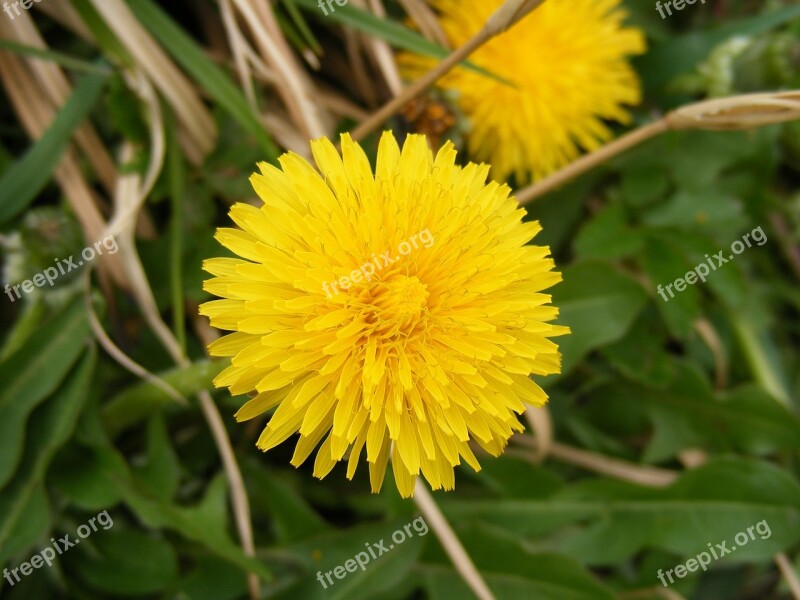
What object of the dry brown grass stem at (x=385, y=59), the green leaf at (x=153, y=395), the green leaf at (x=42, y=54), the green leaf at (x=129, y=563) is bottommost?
the green leaf at (x=129, y=563)

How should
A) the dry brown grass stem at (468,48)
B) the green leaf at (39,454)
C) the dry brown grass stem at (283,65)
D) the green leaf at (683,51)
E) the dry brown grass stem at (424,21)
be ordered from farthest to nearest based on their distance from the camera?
1. the green leaf at (683,51)
2. the dry brown grass stem at (424,21)
3. the dry brown grass stem at (283,65)
4. the green leaf at (39,454)
5. the dry brown grass stem at (468,48)

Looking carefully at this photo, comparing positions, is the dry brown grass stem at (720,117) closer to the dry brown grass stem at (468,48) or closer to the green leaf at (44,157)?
the dry brown grass stem at (468,48)

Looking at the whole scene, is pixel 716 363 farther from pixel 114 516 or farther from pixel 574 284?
pixel 114 516

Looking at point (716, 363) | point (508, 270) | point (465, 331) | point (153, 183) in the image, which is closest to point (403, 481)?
point (465, 331)

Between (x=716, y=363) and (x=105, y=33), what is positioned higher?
(x=105, y=33)

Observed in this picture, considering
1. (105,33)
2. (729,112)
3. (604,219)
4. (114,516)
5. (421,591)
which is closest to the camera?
(729,112)

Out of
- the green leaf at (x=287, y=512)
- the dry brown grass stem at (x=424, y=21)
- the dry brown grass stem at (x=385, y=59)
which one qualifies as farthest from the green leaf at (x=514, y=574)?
the dry brown grass stem at (x=424, y=21)
